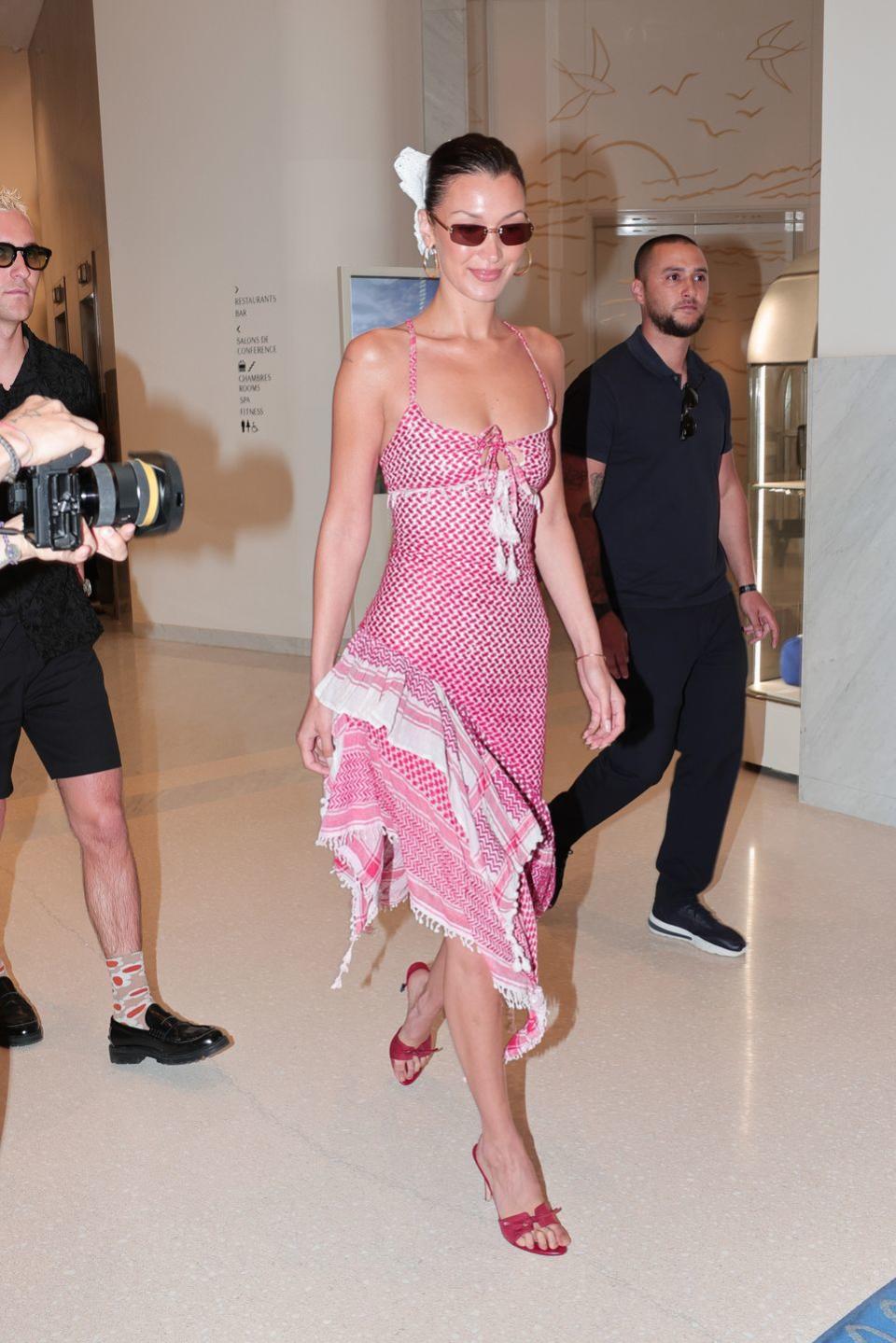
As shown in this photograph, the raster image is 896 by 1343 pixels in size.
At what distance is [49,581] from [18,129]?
1329cm

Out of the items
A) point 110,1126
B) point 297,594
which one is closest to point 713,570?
point 110,1126

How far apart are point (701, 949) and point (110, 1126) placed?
1495 mm

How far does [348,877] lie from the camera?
2.34 meters

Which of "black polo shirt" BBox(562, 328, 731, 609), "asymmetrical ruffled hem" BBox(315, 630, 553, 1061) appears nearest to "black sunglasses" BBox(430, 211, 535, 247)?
"asymmetrical ruffled hem" BBox(315, 630, 553, 1061)

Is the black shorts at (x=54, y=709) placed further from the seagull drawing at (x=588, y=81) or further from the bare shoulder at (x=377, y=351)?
the seagull drawing at (x=588, y=81)

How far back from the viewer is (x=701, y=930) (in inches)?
137

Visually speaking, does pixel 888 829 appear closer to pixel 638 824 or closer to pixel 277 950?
pixel 638 824

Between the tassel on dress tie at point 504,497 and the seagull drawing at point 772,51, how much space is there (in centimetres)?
931

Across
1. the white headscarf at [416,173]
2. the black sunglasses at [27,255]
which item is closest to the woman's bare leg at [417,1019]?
the white headscarf at [416,173]

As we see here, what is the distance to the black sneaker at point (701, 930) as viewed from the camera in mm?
3439

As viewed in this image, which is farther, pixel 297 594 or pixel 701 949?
pixel 297 594

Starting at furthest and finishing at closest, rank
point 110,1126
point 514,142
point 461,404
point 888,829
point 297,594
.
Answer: point 514,142, point 297,594, point 888,829, point 110,1126, point 461,404

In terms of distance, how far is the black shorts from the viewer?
2.69 m

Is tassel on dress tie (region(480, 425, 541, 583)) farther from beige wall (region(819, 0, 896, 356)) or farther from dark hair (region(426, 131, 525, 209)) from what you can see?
beige wall (region(819, 0, 896, 356))
